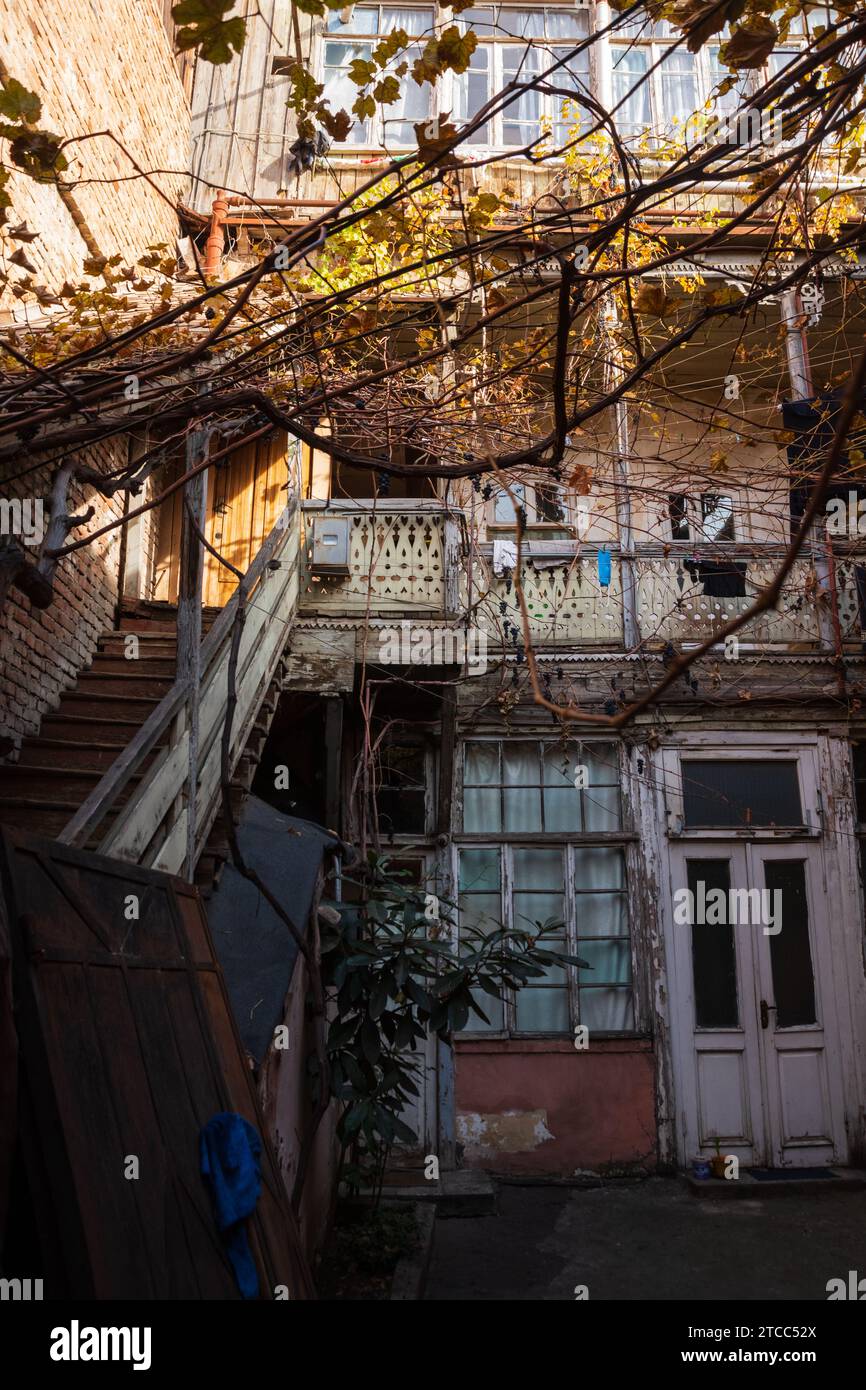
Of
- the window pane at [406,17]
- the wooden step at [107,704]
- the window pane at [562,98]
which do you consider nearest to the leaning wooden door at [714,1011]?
the wooden step at [107,704]

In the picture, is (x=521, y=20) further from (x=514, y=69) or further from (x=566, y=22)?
(x=514, y=69)

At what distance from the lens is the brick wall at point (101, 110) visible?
683 centimetres

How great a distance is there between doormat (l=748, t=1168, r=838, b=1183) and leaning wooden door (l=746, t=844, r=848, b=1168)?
0.07m

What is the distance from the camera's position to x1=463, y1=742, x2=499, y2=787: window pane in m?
9.69

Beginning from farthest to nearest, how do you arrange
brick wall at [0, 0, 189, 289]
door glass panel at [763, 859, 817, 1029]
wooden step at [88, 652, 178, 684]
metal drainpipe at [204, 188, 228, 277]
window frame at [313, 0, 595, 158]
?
window frame at [313, 0, 595, 158] < metal drainpipe at [204, 188, 228, 277] < door glass panel at [763, 859, 817, 1029] < wooden step at [88, 652, 178, 684] < brick wall at [0, 0, 189, 289]

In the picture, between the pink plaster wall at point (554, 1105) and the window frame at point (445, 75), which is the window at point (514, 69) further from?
the pink plaster wall at point (554, 1105)

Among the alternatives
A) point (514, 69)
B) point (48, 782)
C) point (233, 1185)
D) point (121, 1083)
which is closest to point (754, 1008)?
point (48, 782)

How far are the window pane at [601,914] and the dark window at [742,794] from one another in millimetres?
1018

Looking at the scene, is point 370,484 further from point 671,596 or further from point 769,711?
point 769,711

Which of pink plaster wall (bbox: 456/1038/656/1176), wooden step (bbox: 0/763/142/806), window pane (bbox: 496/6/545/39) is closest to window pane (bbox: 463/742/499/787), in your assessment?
pink plaster wall (bbox: 456/1038/656/1176)

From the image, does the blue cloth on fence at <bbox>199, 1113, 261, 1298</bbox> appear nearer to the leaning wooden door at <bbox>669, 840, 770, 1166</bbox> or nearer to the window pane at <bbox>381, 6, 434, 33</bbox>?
the leaning wooden door at <bbox>669, 840, 770, 1166</bbox>
